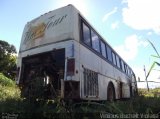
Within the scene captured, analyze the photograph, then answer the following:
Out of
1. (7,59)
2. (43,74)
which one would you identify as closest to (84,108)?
(43,74)

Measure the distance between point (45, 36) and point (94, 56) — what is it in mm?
1969

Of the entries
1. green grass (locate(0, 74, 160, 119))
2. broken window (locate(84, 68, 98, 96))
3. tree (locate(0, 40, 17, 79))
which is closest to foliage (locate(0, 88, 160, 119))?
green grass (locate(0, 74, 160, 119))

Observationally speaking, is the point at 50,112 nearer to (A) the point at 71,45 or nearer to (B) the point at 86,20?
(A) the point at 71,45

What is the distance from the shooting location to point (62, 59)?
6855 mm

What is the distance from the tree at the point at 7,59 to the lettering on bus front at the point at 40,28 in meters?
21.1

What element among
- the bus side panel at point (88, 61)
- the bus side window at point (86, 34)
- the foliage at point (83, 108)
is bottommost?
the foliage at point (83, 108)

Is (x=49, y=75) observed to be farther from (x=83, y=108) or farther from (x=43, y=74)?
(x=83, y=108)

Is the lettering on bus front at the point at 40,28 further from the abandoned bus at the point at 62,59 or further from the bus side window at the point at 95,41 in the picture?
the bus side window at the point at 95,41

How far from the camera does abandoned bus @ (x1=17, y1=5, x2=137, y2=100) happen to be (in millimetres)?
6508

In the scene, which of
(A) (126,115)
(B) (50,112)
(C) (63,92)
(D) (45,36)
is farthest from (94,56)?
(A) (126,115)

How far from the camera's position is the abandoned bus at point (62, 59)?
651 centimetres

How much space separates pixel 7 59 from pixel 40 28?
78.9 ft

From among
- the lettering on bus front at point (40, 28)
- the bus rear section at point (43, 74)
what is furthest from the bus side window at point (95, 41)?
the bus rear section at point (43, 74)

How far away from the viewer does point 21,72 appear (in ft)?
26.9
